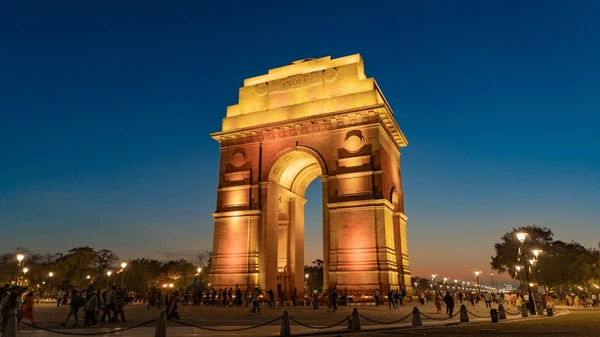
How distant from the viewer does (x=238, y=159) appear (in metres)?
36.1

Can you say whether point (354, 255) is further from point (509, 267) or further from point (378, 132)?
point (509, 267)

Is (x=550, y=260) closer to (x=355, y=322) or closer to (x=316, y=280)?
(x=316, y=280)

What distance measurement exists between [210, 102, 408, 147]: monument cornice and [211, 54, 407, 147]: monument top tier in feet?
0.26

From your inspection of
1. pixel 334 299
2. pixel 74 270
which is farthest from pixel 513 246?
pixel 74 270

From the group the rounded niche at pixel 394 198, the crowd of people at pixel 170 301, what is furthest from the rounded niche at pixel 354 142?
the crowd of people at pixel 170 301

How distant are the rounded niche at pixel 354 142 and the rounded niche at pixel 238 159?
854 cm

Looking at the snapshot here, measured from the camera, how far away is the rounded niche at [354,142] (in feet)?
106

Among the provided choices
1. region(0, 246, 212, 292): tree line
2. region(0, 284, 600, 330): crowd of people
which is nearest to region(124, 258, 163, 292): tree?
region(0, 246, 212, 292): tree line

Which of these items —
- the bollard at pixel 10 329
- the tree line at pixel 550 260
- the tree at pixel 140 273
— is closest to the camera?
the bollard at pixel 10 329

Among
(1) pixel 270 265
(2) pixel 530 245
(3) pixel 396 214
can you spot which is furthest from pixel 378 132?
(2) pixel 530 245

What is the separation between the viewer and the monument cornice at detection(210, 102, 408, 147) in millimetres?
32219

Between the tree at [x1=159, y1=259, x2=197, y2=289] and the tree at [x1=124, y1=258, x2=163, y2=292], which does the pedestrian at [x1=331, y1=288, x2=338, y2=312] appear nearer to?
the tree at [x1=159, y1=259, x2=197, y2=289]

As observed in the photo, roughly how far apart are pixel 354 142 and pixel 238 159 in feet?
31.8

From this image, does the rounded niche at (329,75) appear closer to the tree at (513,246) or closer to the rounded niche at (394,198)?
the rounded niche at (394,198)
